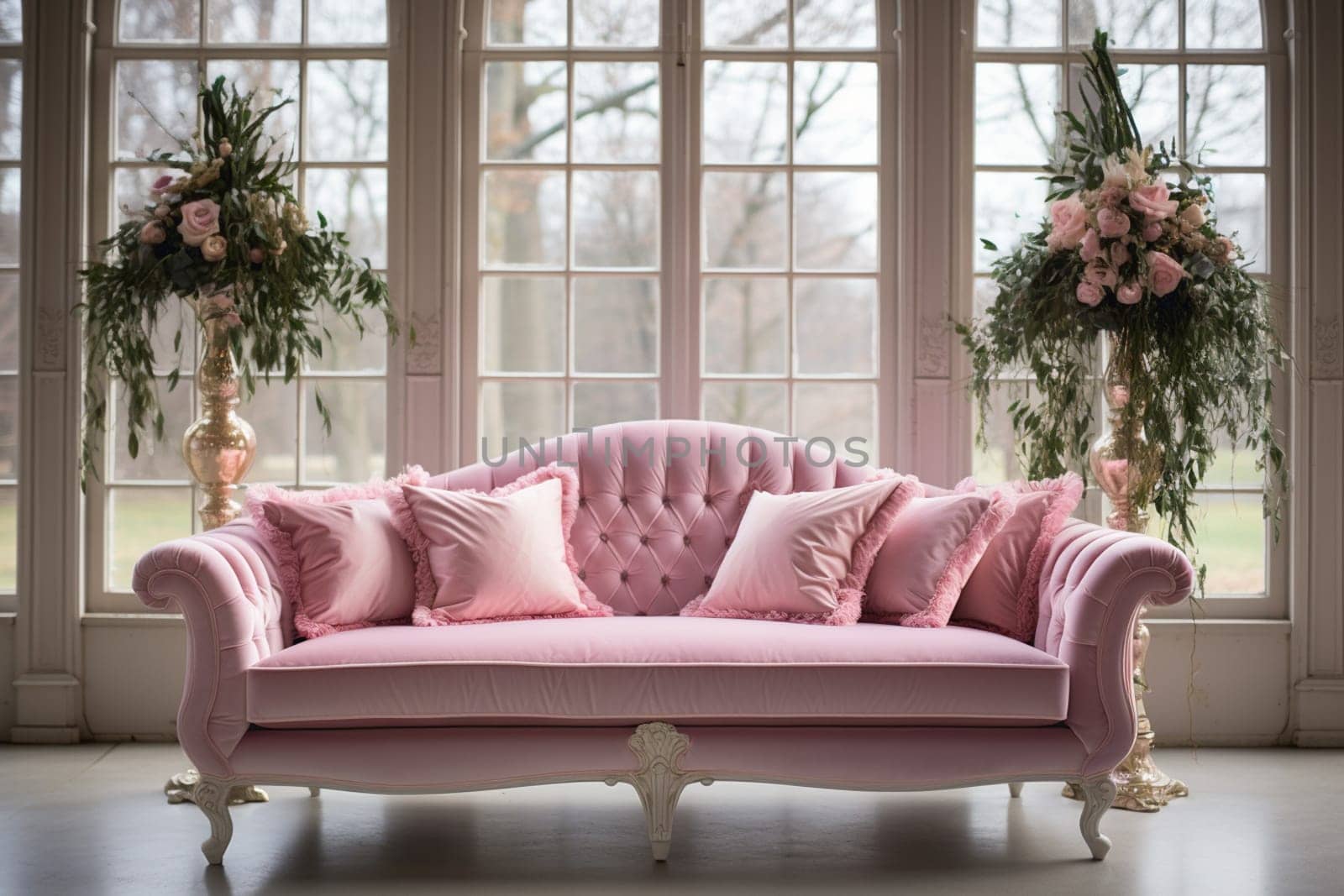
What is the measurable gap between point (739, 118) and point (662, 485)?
1316 mm

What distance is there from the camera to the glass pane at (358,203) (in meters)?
3.79

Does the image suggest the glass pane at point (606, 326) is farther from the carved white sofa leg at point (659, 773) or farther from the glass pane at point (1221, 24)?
the glass pane at point (1221, 24)

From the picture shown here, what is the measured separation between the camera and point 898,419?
376cm

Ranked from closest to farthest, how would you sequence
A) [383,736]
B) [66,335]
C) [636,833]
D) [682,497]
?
[383,736]
[636,833]
[682,497]
[66,335]

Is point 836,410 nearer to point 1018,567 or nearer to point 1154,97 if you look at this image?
point 1018,567

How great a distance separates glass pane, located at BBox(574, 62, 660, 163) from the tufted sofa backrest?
987mm

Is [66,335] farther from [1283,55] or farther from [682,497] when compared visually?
[1283,55]

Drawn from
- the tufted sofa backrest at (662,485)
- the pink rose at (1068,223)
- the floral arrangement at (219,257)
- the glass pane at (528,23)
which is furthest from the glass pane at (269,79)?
the pink rose at (1068,223)

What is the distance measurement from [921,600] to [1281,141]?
212cm

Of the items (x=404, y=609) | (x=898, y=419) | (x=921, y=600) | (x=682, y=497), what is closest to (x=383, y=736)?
(x=404, y=609)

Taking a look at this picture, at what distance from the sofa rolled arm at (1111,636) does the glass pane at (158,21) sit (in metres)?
3.28

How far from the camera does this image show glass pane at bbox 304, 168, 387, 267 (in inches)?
149

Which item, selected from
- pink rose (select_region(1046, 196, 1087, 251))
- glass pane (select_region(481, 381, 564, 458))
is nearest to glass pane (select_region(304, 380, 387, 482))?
glass pane (select_region(481, 381, 564, 458))

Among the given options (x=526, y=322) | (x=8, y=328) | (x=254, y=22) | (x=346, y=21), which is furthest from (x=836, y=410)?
(x=8, y=328)
